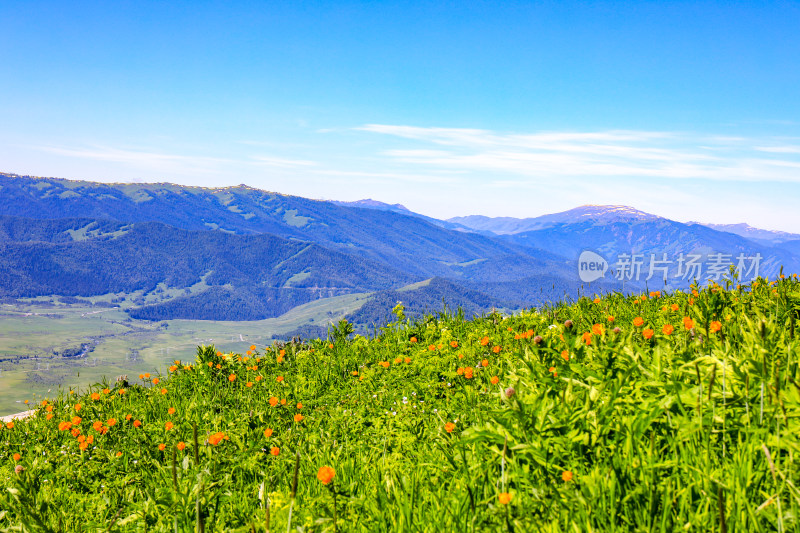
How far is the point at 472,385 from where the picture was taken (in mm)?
5039

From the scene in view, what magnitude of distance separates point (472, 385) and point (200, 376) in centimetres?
461

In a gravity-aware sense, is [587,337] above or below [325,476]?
above

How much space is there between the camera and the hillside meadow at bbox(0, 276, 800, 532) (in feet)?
7.42

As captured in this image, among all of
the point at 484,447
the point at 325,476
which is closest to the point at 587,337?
the point at 484,447

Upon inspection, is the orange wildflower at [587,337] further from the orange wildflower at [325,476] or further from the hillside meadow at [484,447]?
the orange wildflower at [325,476]

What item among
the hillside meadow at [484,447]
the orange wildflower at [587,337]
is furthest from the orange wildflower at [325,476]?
the orange wildflower at [587,337]

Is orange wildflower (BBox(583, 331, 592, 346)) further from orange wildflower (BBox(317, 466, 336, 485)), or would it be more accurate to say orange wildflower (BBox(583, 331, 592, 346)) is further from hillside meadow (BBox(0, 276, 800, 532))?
orange wildflower (BBox(317, 466, 336, 485))

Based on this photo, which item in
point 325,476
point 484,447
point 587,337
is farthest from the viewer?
point 587,337

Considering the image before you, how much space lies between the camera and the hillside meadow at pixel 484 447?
226 cm

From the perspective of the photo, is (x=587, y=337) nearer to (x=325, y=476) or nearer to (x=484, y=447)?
(x=484, y=447)

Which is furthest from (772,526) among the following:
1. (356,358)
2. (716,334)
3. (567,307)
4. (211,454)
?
(567,307)

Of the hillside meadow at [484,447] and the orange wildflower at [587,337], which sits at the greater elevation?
the orange wildflower at [587,337]

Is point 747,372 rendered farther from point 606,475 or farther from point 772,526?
point 606,475

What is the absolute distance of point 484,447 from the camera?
9.47 feet
